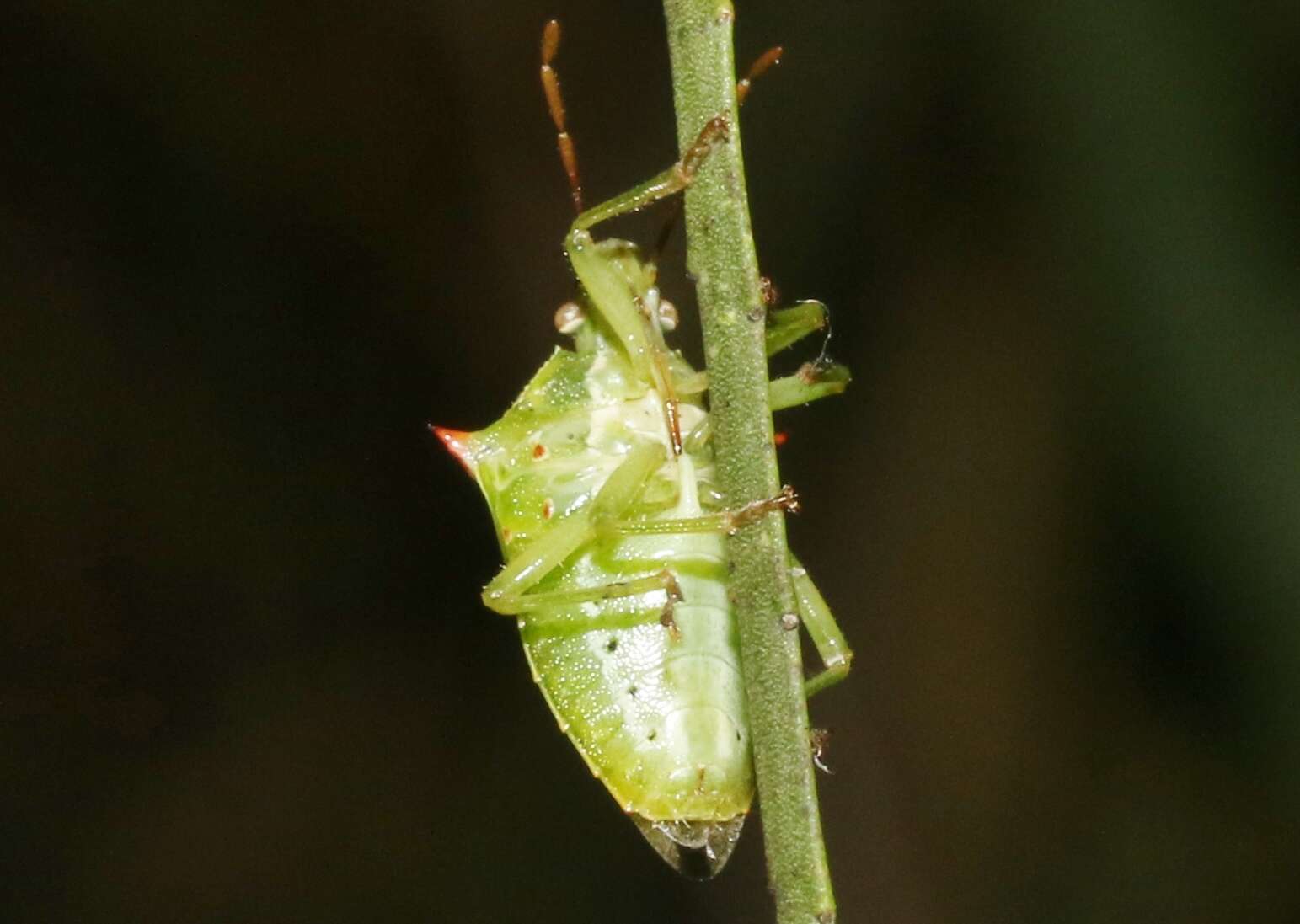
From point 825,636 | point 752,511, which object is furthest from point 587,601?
point 752,511

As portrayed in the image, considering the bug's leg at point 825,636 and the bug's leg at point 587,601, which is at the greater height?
the bug's leg at point 587,601

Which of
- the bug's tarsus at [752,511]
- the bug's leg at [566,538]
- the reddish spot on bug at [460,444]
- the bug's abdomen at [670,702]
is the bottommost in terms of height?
the bug's abdomen at [670,702]

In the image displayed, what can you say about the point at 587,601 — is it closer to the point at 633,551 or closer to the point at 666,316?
the point at 633,551

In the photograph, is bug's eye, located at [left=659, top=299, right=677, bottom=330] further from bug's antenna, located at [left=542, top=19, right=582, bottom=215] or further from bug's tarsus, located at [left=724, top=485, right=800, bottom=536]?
bug's tarsus, located at [left=724, top=485, right=800, bottom=536]

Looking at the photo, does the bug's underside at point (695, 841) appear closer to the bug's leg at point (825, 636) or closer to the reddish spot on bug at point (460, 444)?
the bug's leg at point (825, 636)

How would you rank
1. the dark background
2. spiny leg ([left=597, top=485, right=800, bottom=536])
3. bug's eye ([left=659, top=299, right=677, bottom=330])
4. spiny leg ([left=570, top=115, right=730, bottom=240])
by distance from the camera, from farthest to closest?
the dark background → bug's eye ([left=659, top=299, right=677, bottom=330]) → spiny leg ([left=597, top=485, right=800, bottom=536]) → spiny leg ([left=570, top=115, right=730, bottom=240])

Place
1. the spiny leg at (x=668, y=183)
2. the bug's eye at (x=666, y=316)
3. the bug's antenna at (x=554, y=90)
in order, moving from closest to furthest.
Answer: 1. the spiny leg at (x=668, y=183)
2. the bug's antenna at (x=554, y=90)
3. the bug's eye at (x=666, y=316)

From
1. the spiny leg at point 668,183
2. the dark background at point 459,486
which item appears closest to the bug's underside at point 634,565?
the spiny leg at point 668,183

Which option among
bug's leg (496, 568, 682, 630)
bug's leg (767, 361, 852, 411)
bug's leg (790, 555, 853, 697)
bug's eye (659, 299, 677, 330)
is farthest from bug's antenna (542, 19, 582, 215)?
bug's leg (790, 555, 853, 697)

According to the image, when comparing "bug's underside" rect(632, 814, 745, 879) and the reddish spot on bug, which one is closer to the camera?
"bug's underside" rect(632, 814, 745, 879)
